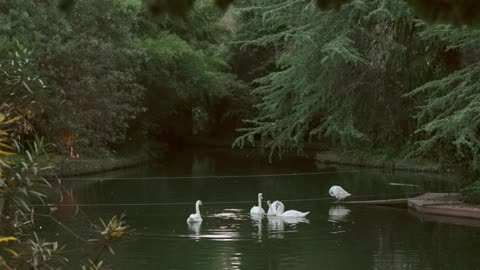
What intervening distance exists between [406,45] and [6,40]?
1104 centimetres

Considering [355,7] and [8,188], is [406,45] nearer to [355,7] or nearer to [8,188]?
[355,7]

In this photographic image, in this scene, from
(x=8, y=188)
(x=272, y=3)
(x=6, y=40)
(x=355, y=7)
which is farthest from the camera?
(x=6, y=40)

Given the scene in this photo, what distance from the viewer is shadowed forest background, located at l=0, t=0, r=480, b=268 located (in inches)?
706

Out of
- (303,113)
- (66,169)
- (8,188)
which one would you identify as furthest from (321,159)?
(8,188)

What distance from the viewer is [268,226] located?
19.8 meters

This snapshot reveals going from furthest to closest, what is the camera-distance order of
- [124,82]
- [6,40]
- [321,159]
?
[321,159], [124,82], [6,40]

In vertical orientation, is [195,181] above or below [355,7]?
below

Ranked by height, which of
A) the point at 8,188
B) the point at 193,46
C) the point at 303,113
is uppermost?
the point at 193,46

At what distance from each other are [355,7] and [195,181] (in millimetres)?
11876

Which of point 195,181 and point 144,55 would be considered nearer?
point 195,181

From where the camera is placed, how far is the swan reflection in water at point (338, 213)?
814 inches

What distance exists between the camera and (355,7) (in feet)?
63.8

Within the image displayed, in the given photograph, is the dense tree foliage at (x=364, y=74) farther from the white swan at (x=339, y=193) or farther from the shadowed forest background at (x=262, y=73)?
the white swan at (x=339, y=193)

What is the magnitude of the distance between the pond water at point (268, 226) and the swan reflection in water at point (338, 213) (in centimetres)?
2
